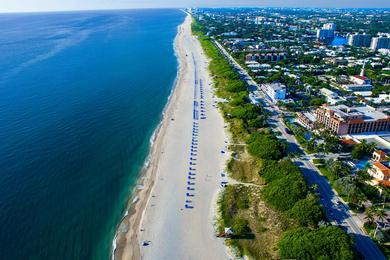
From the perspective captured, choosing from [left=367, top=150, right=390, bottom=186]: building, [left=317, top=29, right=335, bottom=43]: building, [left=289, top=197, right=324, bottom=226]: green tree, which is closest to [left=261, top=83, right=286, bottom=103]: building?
[left=367, top=150, right=390, bottom=186]: building

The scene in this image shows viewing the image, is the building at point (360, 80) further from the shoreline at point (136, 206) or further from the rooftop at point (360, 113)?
the shoreline at point (136, 206)

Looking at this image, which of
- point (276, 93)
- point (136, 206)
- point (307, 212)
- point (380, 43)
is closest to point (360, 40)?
point (380, 43)

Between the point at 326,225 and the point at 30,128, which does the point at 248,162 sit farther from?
the point at 30,128

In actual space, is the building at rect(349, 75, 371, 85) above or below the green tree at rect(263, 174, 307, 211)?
above

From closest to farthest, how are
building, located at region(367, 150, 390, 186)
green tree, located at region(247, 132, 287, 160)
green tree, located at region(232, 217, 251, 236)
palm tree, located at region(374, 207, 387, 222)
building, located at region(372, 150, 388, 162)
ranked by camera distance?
palm tree, located at region(374, 207, 387, 222) → green tree, located at region(232, 217, 251, 236) → building, located at region(367, 150, 390, 186) → building, located at region(372, 150, 388, 162) → green tree, located at region(247, 132, 287, 160)

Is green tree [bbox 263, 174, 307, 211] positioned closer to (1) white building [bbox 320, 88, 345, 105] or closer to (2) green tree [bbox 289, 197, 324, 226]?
(2) green tree [bbox 289, 197, 324, 226]

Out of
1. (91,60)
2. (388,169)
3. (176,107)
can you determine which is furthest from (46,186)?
(91,60)

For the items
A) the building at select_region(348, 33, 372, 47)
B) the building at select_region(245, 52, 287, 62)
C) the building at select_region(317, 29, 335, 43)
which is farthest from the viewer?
the building at select_region(317, 29, 335, 43)
